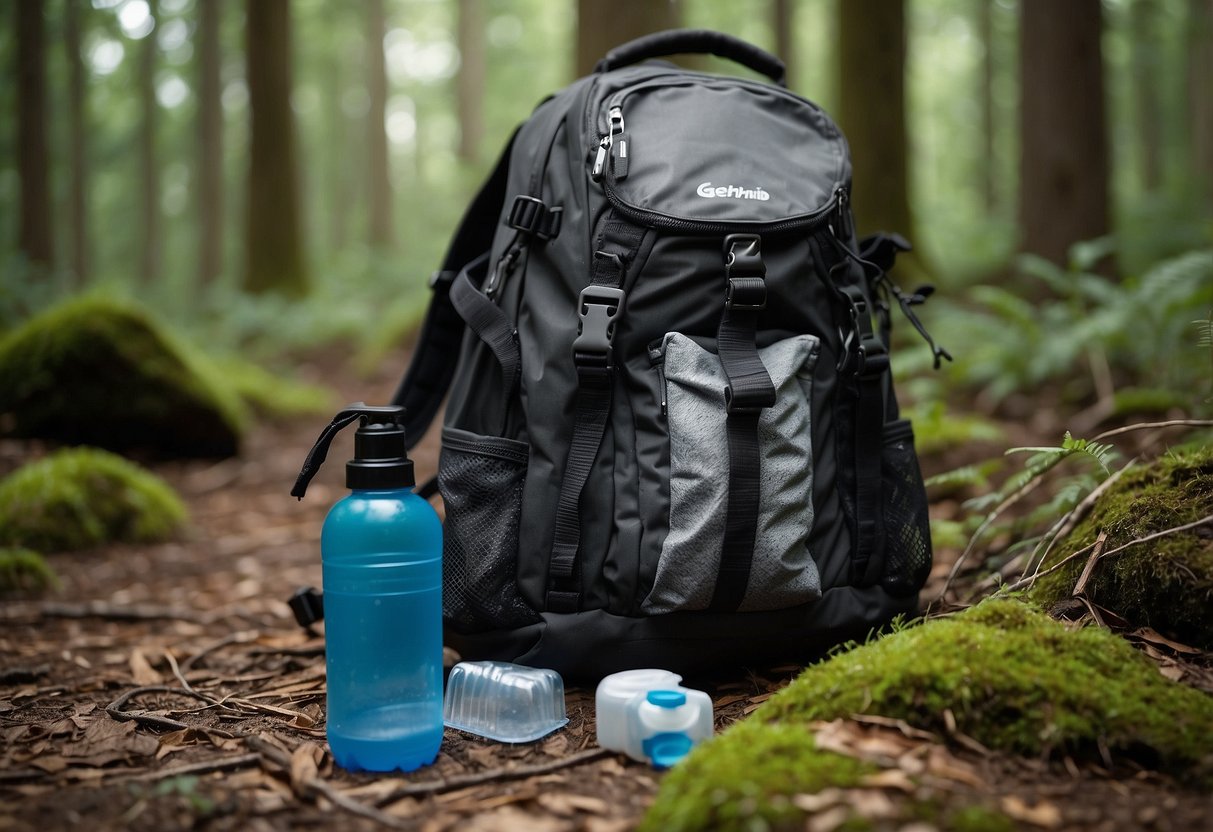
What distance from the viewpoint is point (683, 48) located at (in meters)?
2.87

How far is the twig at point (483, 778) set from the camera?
6.01 ft

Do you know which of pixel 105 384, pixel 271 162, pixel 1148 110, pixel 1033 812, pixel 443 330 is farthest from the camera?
pixel 1148 110

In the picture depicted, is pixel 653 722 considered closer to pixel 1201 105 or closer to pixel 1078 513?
pixel 1078 513

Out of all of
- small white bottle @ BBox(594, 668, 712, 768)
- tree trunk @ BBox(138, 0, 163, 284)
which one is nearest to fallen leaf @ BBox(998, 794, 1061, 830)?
small white bottle @ BBox(594, 668, 712, 768)

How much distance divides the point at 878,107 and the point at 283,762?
6.73 meters

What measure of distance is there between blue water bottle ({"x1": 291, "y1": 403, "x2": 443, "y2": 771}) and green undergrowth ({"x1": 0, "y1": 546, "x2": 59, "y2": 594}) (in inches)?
100

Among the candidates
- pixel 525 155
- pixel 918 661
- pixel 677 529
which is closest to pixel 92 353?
pixel 525 155

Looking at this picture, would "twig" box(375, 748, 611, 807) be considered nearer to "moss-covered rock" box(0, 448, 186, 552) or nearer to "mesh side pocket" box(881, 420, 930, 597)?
"mesh side pocket" box(881, 420, 930, 597)

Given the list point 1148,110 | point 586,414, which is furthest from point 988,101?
point 586,414

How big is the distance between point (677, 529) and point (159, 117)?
78.9 ft

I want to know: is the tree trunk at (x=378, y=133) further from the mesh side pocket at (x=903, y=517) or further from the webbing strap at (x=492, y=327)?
the mesh side pocket at (x=903, y=517)

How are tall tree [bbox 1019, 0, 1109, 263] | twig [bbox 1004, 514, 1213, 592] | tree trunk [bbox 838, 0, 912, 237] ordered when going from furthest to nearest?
1. tree trunk [bbox 838, 0, 912, 237]
2. tall tree [bbox 1019, 0, 1109, 263]
3. twig [bbox 1004, 514, 1213, 592]

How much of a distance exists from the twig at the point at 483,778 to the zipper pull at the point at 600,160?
4.75 feet

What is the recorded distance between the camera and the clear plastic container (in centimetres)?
221
